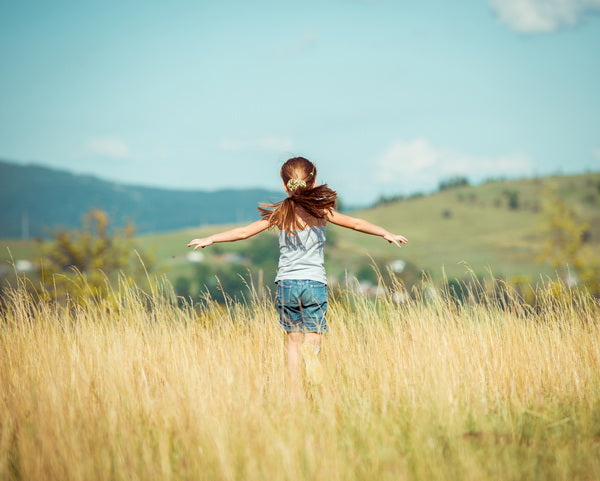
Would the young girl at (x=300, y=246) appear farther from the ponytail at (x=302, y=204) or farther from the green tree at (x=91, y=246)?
the green tree at (x=91, y=246)

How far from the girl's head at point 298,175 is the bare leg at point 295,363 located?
3.92 ft

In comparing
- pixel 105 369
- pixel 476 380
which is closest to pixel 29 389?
pixel 105 369

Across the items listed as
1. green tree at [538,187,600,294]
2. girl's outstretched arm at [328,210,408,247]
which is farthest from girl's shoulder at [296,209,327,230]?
green tree at [538,187,600,294]

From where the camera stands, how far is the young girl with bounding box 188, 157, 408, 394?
462 cm

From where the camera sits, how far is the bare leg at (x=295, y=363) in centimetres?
452

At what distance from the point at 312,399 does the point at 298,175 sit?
1822mm

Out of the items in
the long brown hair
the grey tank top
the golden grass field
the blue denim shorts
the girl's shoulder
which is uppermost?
the long brown hair

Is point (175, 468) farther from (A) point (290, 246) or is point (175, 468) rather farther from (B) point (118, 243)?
(B) point (118, 243)

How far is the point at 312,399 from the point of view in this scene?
4602 mm

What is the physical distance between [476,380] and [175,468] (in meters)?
2.53

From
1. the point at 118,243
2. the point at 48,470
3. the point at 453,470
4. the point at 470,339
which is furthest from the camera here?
the point at 118,243

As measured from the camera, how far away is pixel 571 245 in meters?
60.7

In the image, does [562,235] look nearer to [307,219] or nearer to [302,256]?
[307,219]

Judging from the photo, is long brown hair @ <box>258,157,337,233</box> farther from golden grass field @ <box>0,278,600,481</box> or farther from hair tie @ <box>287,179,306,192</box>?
golden grass field @ <box>0,278,600,481</box>
